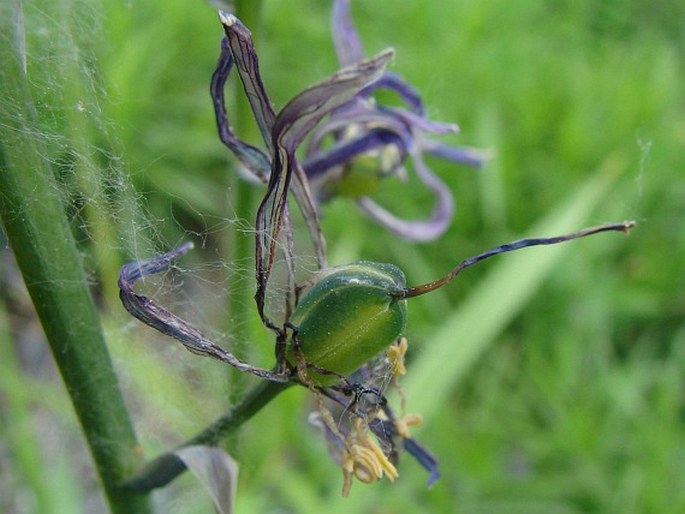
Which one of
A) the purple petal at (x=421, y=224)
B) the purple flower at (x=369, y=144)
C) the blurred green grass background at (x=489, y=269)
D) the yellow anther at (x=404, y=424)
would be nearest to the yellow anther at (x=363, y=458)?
Result: the yellow anther at (x=404, y=424)

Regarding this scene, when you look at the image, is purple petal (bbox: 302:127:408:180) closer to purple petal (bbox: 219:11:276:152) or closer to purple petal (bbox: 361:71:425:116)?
purple petal (bbox: 361:71:425:116)

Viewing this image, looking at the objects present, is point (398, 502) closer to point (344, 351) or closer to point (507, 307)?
point (507, 307)

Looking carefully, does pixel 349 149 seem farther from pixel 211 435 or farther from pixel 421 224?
pixel 211 435

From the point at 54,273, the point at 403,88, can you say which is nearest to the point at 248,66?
the point at 54,273

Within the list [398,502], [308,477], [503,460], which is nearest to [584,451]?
[503,460]

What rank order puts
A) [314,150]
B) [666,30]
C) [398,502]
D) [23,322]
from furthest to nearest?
1. [666,30]
2. [23,322]
3. [398,502]
4. [314,150]
